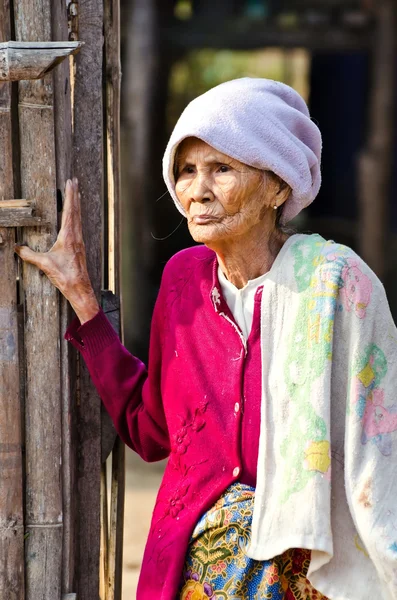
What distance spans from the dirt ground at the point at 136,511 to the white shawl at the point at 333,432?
252 centimetres

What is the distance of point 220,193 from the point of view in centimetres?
237

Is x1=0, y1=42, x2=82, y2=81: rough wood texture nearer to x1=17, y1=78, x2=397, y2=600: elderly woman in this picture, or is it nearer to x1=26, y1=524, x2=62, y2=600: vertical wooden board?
x1=17, y1=78, x2=397, y2=600: elderly woman

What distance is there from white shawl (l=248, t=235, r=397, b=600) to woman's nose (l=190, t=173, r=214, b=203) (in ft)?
0.98

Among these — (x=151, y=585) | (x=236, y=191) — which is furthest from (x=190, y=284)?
(x=151, y=585)

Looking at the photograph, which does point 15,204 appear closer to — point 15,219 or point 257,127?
point 15,219

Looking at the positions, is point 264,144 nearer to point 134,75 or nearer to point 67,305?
point 67,305

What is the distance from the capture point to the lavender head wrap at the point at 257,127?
226cm

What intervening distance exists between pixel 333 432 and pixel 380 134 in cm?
614

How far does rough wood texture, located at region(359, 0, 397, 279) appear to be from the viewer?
797 centimetres

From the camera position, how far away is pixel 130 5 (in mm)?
7672

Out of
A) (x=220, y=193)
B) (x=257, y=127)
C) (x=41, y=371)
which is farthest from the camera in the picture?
(x=41, y=371)

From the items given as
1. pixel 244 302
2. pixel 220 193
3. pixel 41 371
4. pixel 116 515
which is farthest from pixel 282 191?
pixel 116 515

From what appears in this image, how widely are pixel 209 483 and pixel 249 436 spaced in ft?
0.53

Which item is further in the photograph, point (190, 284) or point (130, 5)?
point (130, 5)
